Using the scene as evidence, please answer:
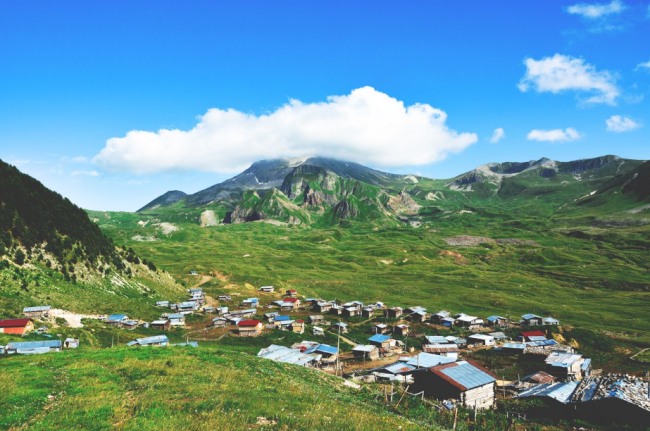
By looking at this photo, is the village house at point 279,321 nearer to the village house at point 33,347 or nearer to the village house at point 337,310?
the village house at point 337,310

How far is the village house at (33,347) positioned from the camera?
42469 millimetres

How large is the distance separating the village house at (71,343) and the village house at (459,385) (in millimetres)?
51583

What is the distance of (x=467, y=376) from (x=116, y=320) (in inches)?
2837

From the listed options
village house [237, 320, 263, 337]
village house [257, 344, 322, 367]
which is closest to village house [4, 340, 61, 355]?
village house [257, 344, 322, 367]

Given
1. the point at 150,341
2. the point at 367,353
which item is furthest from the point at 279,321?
the point at 150,341

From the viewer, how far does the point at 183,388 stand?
21547 millimetres

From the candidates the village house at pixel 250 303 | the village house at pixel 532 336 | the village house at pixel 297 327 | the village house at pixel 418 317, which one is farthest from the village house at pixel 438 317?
the village house at pixel 250 303

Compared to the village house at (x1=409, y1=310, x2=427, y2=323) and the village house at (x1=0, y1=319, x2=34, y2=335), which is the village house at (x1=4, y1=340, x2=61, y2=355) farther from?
the village house at (x1=409, y1=310, x2=427, y2=323)

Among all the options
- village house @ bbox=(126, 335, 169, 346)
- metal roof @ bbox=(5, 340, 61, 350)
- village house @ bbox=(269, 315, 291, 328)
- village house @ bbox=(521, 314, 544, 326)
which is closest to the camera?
metal roof @ bbox=(5, 340, 61, 350)

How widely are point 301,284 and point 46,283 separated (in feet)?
333

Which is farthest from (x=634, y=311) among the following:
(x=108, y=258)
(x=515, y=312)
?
(x=108, y=258)

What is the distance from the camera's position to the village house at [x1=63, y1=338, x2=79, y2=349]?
51875mm

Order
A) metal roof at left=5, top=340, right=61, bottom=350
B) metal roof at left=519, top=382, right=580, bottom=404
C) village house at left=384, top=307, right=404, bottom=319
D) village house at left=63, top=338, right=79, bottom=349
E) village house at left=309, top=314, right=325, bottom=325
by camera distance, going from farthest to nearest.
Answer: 1. village house at left=384, top=307, right=404, bottom=319
2. village house at left=309, top=314, right=325, bottom=325
3. village house at left=63, top=338, right=79, bottom=349
4. metal roof at left=5, top=340, right=61, bottom=350
5. metal roof at left=519, top=382, right=580, bottom=404

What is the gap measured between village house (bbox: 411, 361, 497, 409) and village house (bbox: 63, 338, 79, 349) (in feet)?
169
